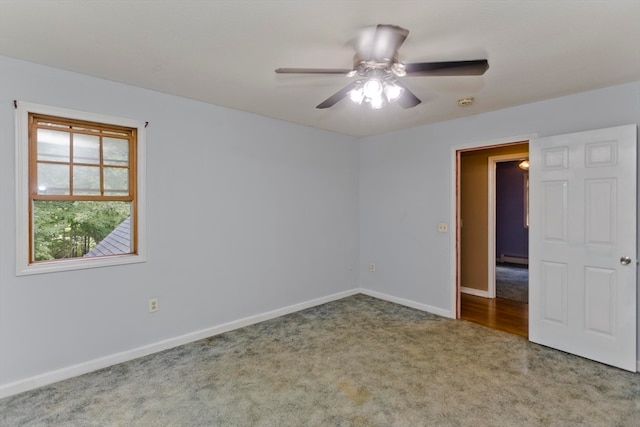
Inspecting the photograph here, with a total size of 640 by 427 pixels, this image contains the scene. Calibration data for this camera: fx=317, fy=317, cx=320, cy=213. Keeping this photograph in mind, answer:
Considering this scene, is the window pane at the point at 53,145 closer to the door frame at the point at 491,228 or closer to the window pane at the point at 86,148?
the window pane at the point at 86,148

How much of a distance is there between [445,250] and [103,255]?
143 inches

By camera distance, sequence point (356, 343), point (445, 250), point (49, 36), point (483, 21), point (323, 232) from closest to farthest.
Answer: point (483, 21) → point (49, 36) → point (356, 343) → point (445, 250) → point (323, 232)

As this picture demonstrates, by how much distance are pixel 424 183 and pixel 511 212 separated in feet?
14.9

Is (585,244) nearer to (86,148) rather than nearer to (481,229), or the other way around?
(481,229)

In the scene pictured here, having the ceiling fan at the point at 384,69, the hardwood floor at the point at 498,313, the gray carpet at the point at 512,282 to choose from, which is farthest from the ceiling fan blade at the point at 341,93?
the gray carpet at the point at 512,282

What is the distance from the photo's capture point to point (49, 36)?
200 cm

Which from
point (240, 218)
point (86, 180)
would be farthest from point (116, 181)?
point (240, 218)

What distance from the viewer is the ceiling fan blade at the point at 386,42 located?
62.1 inches

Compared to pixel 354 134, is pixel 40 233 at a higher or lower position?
lower

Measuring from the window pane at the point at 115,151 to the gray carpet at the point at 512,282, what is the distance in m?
5.24

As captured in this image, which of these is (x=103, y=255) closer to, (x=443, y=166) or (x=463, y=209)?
(x=443, y=166)

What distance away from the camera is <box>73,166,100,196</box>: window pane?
2604 mm

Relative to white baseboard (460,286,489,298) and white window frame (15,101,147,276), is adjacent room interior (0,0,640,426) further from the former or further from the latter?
white baseboard (460,286,489,298)

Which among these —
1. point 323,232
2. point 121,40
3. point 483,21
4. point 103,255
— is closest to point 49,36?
point 121,40
